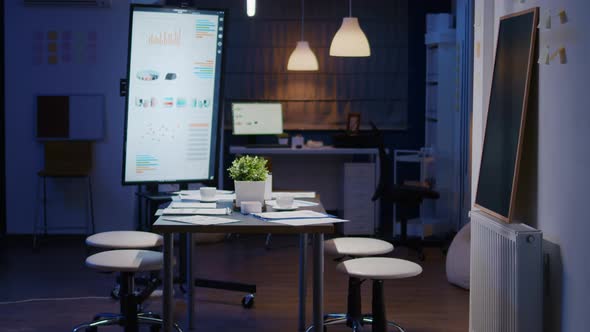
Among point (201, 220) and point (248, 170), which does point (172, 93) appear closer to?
point (248, 170)

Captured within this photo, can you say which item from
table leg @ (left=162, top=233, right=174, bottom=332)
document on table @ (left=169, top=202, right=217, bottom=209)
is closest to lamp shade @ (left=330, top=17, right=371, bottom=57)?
document on table @ (left=169, top=202, right=217, bottom=209)

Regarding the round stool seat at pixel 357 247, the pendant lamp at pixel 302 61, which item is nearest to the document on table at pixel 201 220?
the round stool seat at pixel 357 247

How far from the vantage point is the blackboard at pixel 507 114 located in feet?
12.3

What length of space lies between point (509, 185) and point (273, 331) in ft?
5.81

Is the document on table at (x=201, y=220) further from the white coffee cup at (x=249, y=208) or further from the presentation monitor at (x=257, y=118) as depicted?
the presentation monitor at (x=257, y=118)

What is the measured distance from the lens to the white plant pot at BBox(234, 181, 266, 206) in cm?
427

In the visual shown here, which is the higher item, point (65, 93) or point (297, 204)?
point (65, 93)

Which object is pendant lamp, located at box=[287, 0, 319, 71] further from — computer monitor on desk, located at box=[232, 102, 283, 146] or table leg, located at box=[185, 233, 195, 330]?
table leg, located at box=[185, 233, 195, 330]

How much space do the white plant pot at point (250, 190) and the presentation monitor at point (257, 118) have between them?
443 centimetres

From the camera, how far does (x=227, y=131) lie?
1000 centimetres

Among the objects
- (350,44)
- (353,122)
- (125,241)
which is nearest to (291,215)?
(125,241)

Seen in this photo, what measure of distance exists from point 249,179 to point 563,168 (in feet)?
5.06

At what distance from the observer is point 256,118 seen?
880cm

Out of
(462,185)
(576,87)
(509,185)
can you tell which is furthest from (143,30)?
(462,185)
